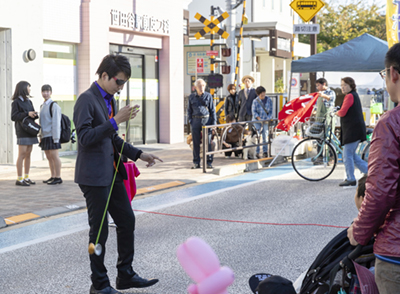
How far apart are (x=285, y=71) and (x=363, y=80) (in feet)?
57.8

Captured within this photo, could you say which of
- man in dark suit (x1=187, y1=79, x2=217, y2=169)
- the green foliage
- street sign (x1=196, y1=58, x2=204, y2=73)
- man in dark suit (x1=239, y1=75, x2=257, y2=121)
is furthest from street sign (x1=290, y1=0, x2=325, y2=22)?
the green foliage

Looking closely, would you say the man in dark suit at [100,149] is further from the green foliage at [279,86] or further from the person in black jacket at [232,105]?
the green foliage at [279,86]

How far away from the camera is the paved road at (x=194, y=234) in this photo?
5238mm

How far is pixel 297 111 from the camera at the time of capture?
41.9 ft

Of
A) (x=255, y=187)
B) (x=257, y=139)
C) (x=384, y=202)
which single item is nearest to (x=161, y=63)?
(x=257, y=139)

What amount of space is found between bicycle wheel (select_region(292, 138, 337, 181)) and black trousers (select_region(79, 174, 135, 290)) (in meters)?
6.75

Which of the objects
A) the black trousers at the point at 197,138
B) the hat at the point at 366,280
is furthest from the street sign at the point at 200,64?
the hat at the point at 366,280

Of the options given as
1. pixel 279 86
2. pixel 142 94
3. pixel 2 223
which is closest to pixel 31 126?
pixel 2 223

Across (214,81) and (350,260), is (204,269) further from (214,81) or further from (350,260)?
(214,81)

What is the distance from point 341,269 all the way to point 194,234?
4.04 m

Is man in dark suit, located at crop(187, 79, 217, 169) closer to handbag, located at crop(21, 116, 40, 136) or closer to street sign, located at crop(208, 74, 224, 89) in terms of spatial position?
handbag, located at crop(21, 116, 40, 136)

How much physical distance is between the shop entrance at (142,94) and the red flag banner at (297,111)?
555cm

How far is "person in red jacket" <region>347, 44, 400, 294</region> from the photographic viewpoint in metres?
2.42

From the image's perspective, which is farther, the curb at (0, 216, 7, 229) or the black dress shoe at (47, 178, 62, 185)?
the black dress shoe at (47, 178, 62, 185)
